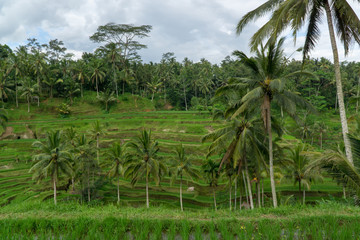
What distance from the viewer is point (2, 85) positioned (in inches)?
1682

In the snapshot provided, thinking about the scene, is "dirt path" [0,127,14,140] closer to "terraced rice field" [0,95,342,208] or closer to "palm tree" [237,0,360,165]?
"terraced rice field" [0,95,342,208]

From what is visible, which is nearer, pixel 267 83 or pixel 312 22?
pixel 312 22

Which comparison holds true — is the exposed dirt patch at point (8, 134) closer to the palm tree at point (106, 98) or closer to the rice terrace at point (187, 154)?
the rice terrace at point (187, 154)

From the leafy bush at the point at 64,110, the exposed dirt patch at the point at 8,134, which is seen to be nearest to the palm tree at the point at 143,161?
the exposed dirt patch at the point at 8,134

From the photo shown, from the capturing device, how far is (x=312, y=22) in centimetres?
763

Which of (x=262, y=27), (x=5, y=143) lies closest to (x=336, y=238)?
(x=262, y=27)

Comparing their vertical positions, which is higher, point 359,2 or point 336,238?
point 359,2

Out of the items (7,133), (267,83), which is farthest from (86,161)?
(7,133)

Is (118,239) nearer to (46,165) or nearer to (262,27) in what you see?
(262,27)

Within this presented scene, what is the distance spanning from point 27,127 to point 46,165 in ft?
93.8

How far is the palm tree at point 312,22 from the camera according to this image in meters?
6.74

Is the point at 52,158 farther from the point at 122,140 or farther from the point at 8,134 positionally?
the point at 8,134

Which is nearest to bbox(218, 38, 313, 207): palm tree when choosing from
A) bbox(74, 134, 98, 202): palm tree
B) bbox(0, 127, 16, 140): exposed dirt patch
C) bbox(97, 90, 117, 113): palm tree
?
bbox(74, 134, 98, 202): palm tree

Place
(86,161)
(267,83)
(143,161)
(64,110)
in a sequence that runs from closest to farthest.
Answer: (267,83) < (143,161) < (86,161) < (64,110)
